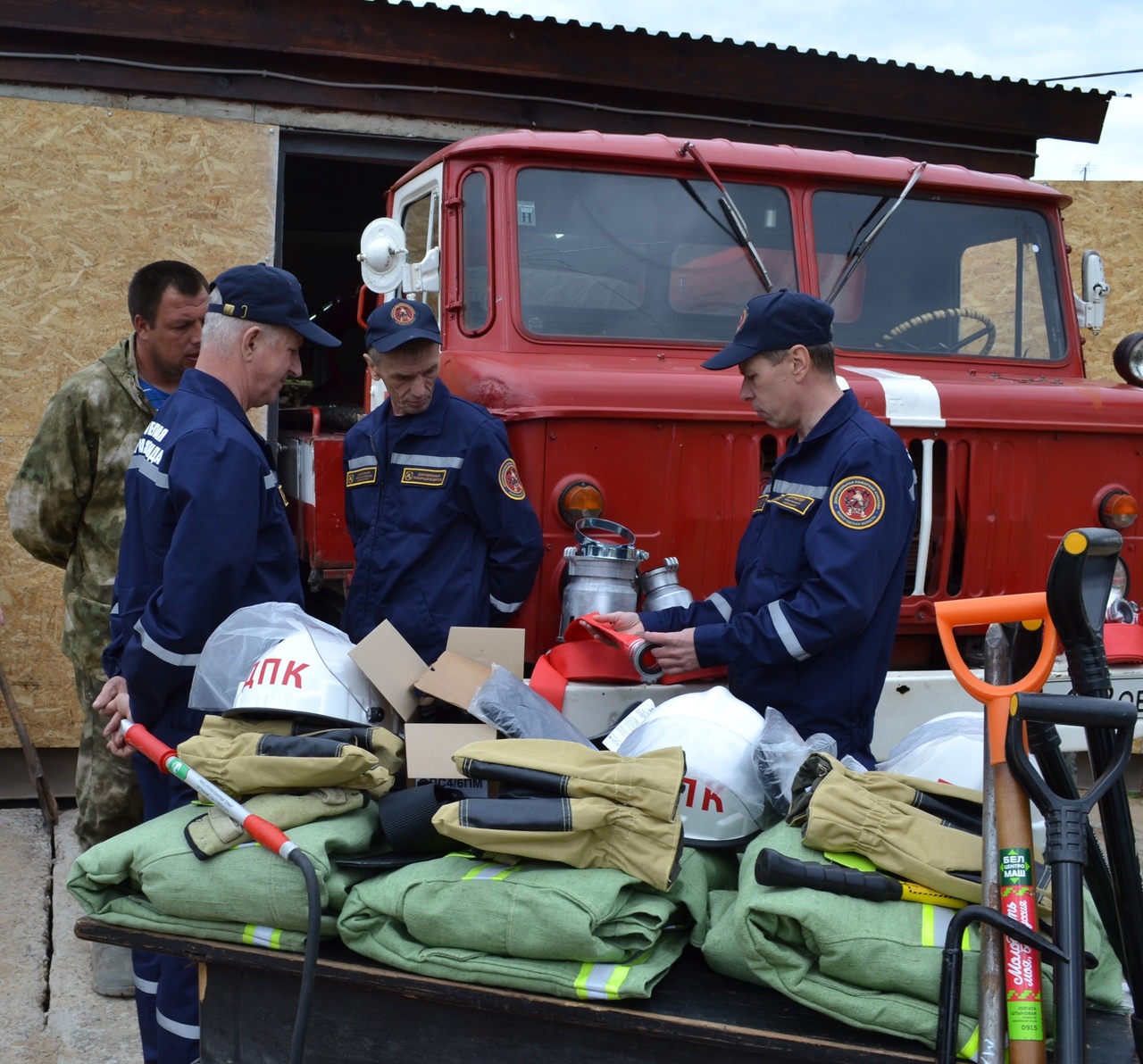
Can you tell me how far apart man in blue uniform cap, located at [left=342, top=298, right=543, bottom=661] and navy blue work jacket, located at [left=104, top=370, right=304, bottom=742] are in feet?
1.80

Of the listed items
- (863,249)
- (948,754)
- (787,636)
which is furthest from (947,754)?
(863,249)

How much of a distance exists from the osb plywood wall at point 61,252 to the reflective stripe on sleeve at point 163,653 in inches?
138

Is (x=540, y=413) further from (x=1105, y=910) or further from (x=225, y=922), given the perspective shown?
(x=1105, y=910)

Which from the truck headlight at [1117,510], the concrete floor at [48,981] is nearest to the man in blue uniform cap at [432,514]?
the concrete floor at [48,981]

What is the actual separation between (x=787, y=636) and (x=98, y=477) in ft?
8.33

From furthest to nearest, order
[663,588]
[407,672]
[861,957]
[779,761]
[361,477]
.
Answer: [361,477] < [663,588] < [407,672] < [779,761] < [861,957]

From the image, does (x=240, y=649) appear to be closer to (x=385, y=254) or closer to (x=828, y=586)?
(x=828, y=586)

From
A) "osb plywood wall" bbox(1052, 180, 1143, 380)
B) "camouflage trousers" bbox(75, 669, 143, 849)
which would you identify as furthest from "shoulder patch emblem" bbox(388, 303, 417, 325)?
"osb plywood wall" bbox(1052, 180, 1143, 380)

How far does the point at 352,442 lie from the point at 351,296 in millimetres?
4635

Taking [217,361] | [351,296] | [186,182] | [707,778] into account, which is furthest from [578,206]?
[351,296]

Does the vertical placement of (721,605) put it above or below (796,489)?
below

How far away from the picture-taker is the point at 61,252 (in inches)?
236

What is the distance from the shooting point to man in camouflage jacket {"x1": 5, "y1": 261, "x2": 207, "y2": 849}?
4086 millimetres

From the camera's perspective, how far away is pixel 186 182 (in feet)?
20.3
